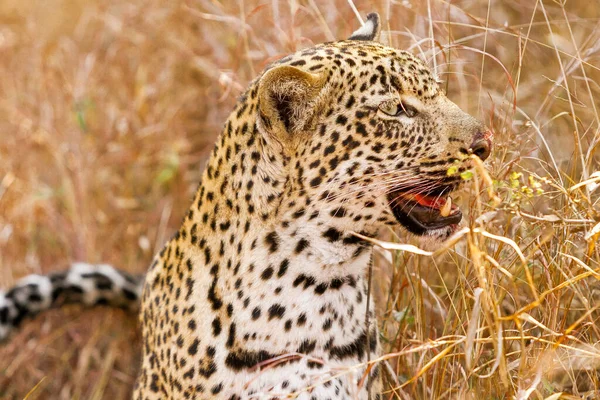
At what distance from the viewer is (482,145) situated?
10.7ft

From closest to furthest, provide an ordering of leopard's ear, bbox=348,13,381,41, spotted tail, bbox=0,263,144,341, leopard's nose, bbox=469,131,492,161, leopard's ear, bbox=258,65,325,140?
1. leopard's ear, bbox=258,65,325,140
2. leopard's nose, bbox=469,131,492,161
3. leopard's ear, bbox=348,13,381,41
4. spotted tail, bbox=0,263,144,341

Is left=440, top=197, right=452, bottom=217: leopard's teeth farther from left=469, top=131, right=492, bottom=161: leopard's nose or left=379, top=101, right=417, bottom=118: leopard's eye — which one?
left=379, top=101, right=417, bottom=118: leopard's eye

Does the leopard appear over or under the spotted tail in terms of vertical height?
over

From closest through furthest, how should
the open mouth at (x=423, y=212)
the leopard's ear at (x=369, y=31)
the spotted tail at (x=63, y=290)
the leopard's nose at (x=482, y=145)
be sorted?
the leopard's nose at (x=482, y=145)
the open mouth at (x=423, y=212)
the leopard's ear at (x=369, y=31)
the spotted tail at (x=63, y=290)

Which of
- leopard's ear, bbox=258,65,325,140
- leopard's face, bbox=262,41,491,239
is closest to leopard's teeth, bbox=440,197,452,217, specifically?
leopard's face, bbox=262,41,491,239

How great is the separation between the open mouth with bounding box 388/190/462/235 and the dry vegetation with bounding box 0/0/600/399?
0.63 ft

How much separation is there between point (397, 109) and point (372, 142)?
6.5 inches

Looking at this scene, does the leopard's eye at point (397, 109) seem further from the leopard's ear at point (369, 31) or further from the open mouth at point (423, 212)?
the leopard's ear at point (369, 31)

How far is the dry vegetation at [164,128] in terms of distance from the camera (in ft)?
12.8

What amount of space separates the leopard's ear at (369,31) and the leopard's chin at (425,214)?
0.80 m

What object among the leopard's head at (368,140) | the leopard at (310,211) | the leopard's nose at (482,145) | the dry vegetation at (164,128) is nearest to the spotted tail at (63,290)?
the dry vegetation at (164,128)

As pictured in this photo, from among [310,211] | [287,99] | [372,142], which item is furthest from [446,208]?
[287,99]

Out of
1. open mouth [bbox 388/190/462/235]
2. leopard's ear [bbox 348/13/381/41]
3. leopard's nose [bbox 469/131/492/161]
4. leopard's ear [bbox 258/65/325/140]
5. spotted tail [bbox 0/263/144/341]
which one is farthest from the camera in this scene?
spotted tail [bbox 0/263/144/341]

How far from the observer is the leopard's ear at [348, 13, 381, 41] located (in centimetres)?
381
